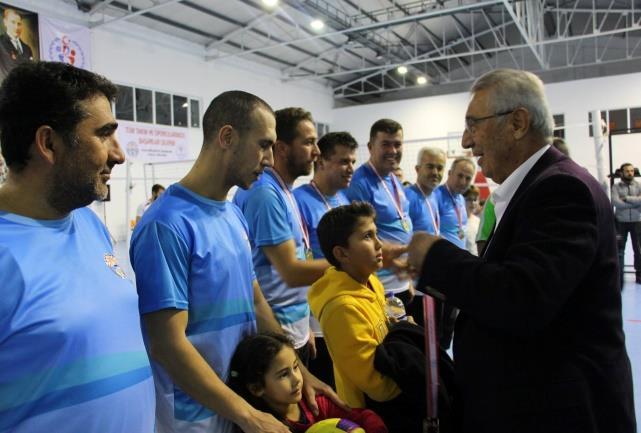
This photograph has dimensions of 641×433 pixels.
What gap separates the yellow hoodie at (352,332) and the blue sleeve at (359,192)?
1.64m

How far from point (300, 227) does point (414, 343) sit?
921 mm

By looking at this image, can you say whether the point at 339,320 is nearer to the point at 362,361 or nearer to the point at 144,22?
the point at 362,361

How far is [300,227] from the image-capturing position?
8.36 ft

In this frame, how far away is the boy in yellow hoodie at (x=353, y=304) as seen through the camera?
5.98 ft

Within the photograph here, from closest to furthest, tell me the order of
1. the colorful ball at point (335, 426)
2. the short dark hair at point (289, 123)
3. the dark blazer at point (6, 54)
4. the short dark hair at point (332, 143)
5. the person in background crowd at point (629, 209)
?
the colorful ball at point (335, 426) → the short dark hair at point (289, 123) → the short dark hair at point (332, 143) → the person in background crowd at point (629, 209) → the dark blazer at point (6, 54)

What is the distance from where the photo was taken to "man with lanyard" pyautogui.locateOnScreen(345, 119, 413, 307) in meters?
3.68

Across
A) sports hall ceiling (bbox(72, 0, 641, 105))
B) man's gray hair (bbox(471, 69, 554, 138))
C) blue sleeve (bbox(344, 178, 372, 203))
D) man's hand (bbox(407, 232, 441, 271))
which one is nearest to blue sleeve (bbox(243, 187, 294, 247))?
man's hand (bbox(407, 232, 441, 271))

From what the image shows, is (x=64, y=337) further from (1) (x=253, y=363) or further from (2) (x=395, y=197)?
(2) (x=395, y=197)

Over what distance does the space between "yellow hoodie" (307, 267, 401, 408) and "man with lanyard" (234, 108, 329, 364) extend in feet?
0.82

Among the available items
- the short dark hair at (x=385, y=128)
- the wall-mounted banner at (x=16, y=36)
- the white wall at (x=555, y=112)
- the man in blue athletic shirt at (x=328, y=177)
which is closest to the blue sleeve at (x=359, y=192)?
the short dark hair at (x=385, y=128)

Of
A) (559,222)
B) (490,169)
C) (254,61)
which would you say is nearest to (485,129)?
(490,169)

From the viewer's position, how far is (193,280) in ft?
5.03

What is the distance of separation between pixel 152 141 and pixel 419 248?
11.9 m

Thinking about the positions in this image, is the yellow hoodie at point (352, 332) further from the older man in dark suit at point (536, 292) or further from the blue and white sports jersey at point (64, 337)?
the blue and white sports jersey at point (64, 337)
